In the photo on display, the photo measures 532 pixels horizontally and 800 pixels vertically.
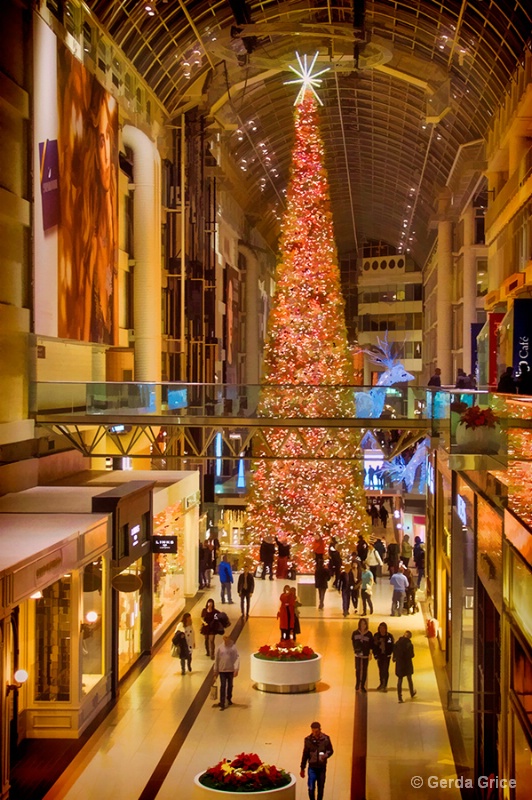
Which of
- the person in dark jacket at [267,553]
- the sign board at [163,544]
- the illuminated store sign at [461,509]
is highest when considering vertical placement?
the illuminated store sign at [461,509]

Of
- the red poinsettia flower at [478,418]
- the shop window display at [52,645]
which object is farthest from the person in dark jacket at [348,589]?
the red poinsettia flower at [478,418]

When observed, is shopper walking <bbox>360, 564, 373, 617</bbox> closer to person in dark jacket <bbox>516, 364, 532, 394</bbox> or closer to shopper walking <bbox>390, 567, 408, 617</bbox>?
shopper walking <bbox>390, 567, 408, 617</bbox>

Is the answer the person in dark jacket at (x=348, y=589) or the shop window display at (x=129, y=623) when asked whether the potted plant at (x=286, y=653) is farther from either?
the person in dark jacket at (x=348, y=589)

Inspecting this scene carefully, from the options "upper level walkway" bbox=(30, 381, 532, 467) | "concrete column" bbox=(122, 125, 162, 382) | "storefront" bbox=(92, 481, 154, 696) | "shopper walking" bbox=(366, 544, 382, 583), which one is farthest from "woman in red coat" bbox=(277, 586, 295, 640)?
"concrete column" bbox=(122, 125, 162, 382)

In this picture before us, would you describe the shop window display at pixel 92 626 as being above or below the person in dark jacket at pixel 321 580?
above

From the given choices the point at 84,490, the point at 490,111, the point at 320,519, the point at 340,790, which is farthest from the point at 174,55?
the point at 340,790

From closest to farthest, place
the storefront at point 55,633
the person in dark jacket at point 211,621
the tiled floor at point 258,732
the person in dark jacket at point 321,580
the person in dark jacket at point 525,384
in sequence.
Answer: the tiled floor at point 258,732 → the storefront at point 55,633 → the person in dark jacket at point 525,384 → the person in dark jacket at point 211,621 → the person in dark jacket at point 321,580

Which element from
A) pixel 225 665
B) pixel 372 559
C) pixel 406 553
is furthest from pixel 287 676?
pixel 406 553

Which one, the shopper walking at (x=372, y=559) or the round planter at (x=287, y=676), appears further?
the shopper walking at (x=372, y=559)

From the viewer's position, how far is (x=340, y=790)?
14.0 m

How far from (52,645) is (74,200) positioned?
1204cm

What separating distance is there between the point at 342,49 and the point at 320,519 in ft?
49.5

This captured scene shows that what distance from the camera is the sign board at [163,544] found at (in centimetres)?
2317

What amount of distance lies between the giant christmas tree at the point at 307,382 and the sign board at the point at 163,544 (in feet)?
23.9
